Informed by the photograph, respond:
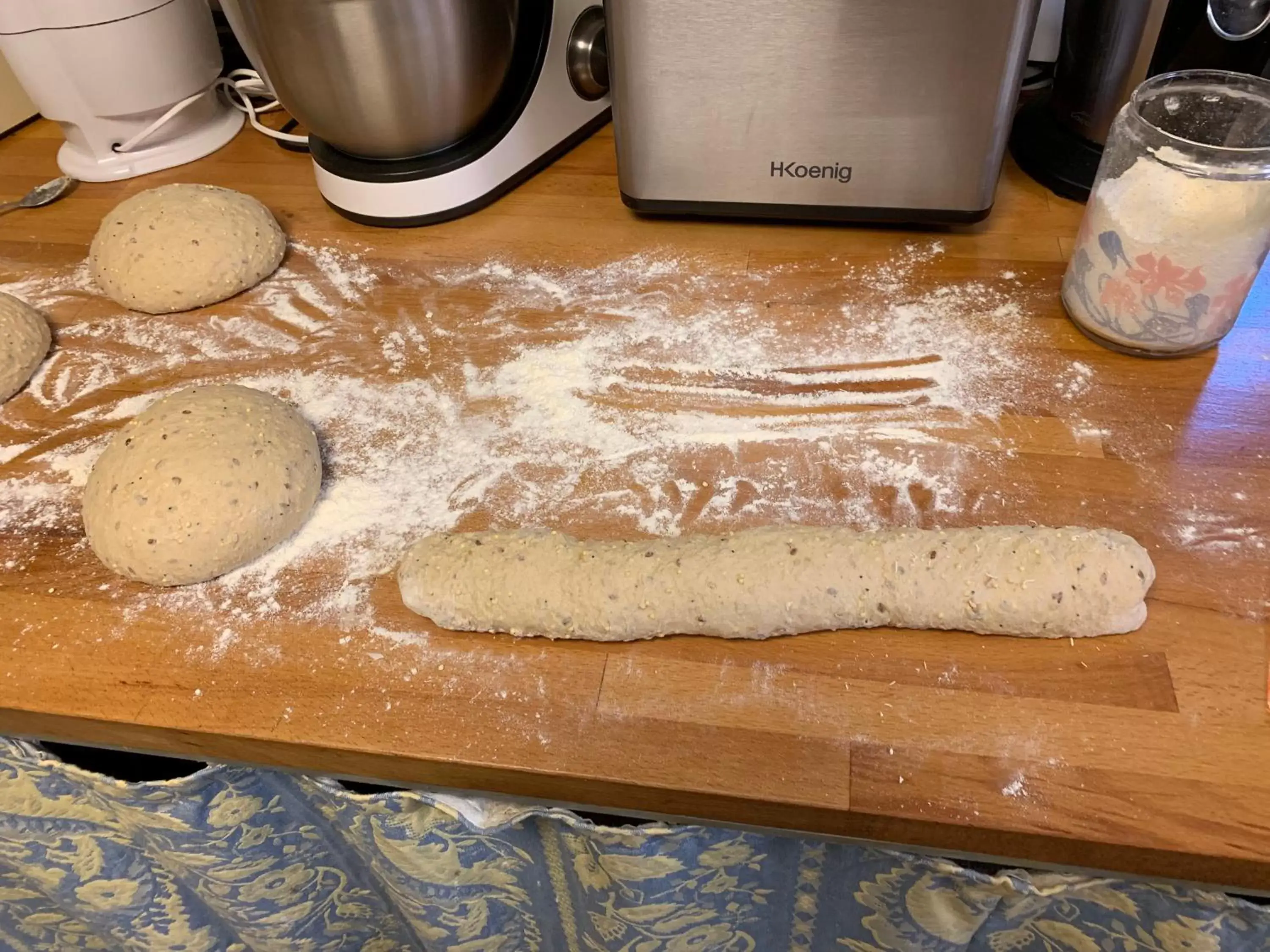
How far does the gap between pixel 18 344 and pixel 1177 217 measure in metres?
1.01

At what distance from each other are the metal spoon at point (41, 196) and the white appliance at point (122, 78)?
0.03 metres

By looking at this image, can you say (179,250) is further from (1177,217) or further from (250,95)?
(1177,217)

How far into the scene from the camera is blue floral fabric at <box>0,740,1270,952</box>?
572 millimetres

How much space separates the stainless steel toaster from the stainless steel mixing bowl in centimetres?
14

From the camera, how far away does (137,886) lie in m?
0.75

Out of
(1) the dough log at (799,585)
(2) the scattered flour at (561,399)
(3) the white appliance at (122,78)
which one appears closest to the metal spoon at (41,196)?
(3) the white appliance at (122,78)

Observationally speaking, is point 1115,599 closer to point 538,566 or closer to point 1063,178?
point 538,566

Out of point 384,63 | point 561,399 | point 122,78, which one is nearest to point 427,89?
point 384,63

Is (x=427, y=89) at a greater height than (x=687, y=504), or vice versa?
(x=427, y=89)

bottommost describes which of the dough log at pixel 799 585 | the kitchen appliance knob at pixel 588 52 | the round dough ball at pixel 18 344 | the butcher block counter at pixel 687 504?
the butcher block counter at pixel 687 504

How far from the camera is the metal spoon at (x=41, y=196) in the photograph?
3.44 feet

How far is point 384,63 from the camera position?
80 centimetres

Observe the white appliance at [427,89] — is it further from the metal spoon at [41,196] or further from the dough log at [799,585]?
the dough log at [799,585]

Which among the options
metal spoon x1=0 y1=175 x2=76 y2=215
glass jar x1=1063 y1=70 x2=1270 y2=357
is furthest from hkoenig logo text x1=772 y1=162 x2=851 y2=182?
metal spoon x1=0 y1=175 x2=76 y2=215
